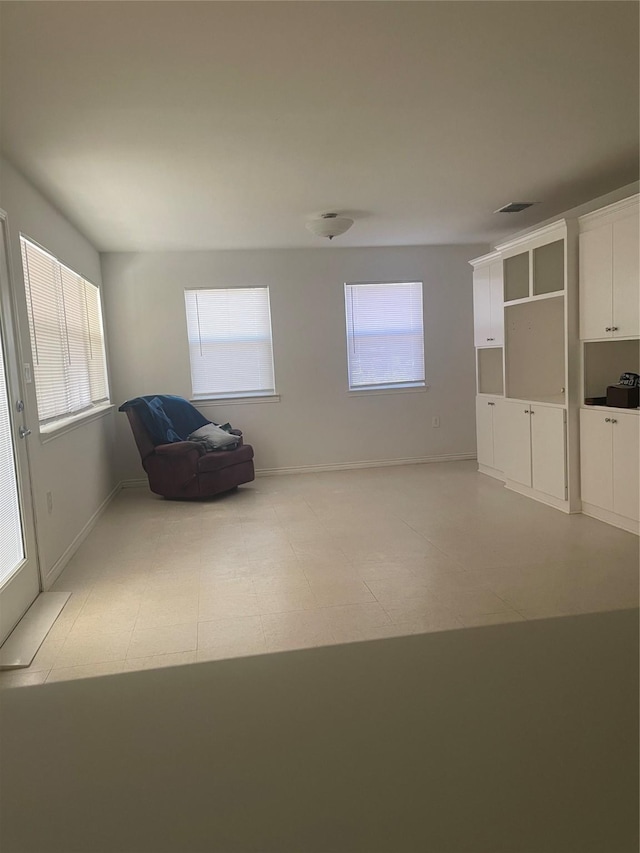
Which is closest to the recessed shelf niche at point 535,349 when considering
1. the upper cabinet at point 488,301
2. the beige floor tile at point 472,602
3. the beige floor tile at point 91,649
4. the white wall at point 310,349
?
the upper cabinet at point 488,301

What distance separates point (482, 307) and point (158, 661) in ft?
14.5

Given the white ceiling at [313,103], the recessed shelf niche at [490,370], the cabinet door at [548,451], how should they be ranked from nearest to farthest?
the white ceiling at [313,103], the cabinet door at [548,451], the recessed shelf niche at [490,370]

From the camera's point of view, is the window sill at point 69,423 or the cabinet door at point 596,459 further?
the cabinet door at point 596,459

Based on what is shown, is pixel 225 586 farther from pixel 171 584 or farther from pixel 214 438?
pixel 214 438

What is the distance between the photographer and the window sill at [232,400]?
634 cm

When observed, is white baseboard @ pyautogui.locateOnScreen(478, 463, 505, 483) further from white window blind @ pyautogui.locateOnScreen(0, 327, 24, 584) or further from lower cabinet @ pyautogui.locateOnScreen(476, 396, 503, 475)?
white window blind @ pyautogui.locateOnScreen(0, 327, 24, 584)

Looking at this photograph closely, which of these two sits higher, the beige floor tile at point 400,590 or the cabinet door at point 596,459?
the cabinet door at point 596,459

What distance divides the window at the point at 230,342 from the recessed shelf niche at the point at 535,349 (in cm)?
252

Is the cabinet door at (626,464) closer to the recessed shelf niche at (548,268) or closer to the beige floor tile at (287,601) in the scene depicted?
the recessed shelf niche at (548,268)

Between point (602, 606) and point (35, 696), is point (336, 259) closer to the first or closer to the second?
point (602, 606)

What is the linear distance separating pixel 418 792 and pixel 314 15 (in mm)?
2484

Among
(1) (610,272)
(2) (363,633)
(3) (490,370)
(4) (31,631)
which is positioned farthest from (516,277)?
(4) (31,631)

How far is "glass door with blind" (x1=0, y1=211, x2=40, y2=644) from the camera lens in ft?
9.41

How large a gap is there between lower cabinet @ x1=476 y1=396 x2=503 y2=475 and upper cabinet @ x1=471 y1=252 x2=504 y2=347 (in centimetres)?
55
